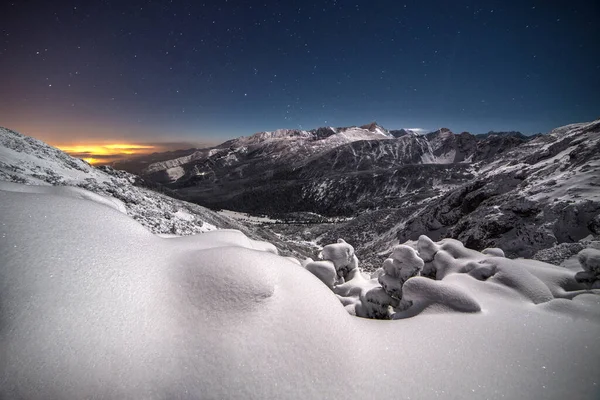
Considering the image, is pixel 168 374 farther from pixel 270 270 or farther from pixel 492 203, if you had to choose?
A: pixel 492 203

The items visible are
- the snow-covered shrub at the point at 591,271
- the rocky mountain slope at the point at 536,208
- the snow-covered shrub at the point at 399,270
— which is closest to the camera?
the snow-covered shrub at the point at 591,271

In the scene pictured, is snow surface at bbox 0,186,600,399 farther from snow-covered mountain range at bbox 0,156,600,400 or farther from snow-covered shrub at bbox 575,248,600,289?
snow-covered shrub at bbox 575,248,600,289

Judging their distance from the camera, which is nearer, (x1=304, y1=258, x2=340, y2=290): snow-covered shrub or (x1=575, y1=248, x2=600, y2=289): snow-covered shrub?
(x1=575, y1=248, x2=600, y2=289): snow-covered shrub

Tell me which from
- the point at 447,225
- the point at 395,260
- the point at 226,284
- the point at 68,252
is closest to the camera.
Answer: the point at 68,252

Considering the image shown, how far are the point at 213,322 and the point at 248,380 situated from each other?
112 centimetres

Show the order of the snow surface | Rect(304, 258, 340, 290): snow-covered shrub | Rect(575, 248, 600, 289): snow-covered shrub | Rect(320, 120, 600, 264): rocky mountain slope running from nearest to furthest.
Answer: the snow surface
Rect(575, 248, 600, 289): snow-covered shrub
Rect(304, 258, 340, 290): snow-covered shrub
Rect(320, 120, 600, 264): rocky mountain slope

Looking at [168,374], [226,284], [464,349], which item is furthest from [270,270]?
[464,349]

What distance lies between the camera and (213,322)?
4.14 m

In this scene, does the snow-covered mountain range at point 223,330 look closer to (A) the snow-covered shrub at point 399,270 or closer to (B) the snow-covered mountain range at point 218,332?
(B) the snow-covered mountain range at point 218,332

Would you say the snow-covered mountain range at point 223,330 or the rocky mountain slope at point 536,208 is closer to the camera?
the snow-covered mountain range at point 223,330

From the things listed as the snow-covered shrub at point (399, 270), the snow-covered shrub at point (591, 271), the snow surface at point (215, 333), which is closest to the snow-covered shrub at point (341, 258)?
the snow-covered shrub at point (399, 270)

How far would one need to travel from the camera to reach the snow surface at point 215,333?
3311 mm

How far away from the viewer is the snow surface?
3.31 meters

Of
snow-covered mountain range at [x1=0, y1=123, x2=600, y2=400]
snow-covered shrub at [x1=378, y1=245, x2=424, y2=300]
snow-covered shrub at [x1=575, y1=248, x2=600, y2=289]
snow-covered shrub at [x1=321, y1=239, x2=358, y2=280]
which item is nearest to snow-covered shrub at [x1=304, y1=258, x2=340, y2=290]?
snow-covered shrub at [x1=321, y1=239, x2=358, y2=280]
